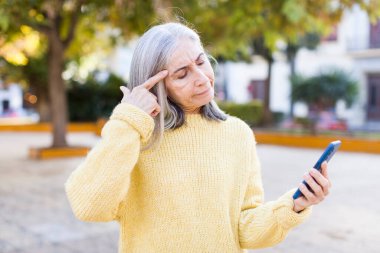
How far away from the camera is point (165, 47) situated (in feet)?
5.15

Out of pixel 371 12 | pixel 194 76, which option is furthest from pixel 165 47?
pixel 371 12

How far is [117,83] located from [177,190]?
2130 cm

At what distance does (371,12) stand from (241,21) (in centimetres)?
264

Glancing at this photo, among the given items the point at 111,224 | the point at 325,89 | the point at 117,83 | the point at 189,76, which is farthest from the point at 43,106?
the point at 189,76

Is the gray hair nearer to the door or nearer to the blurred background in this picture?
the blurred background

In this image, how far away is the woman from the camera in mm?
1498

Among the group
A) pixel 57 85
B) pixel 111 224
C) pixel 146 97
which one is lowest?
pixel 111 224

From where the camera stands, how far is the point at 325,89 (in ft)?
53.6

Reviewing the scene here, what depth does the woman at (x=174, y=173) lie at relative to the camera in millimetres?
1498

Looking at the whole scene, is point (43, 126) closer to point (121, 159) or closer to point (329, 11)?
point (329, 11)

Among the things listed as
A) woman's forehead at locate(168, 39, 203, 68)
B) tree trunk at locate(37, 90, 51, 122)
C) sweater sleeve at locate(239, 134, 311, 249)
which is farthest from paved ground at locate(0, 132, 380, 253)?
tree trunk at locate(37, 90, 51, 122)

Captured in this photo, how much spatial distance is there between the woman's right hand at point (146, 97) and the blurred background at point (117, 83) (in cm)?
46

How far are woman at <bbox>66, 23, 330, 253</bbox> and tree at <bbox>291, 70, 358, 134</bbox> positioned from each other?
592 inches

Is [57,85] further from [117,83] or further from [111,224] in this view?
[117,83]
